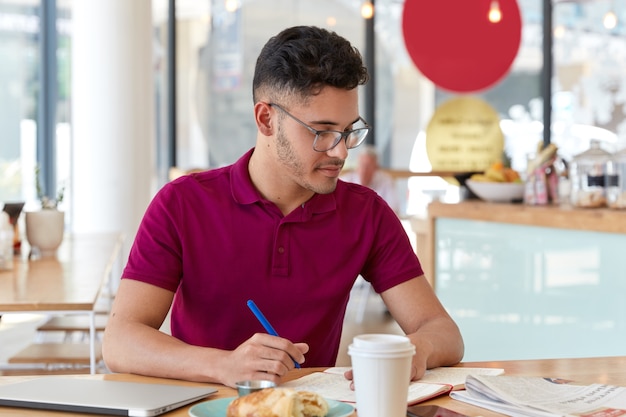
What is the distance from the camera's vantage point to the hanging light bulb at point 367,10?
27.3 ft

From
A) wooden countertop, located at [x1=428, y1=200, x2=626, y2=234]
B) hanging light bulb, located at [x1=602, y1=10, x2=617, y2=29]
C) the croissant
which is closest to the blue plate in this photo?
the croissant

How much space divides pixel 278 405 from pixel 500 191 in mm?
3260

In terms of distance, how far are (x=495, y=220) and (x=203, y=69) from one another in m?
4.69

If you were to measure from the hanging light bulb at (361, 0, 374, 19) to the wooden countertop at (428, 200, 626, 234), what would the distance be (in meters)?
4.13

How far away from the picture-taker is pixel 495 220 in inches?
162

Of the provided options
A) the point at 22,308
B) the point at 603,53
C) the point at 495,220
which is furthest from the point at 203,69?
the point at 22,308

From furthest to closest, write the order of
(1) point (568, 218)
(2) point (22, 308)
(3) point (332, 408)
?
(1) point (568, 218) → (2) point (22, 308) → (3) point (332, 408)

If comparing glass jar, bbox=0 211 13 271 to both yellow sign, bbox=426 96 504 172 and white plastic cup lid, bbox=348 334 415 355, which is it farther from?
yellow sign, bbox=426 96 504 172

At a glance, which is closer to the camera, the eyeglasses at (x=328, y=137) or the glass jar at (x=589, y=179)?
the eyeglasses at (x=328, y=137)

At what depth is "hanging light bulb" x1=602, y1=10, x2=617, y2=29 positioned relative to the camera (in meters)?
8.05

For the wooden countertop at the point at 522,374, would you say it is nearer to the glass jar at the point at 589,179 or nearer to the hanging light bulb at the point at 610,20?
the glass jar at the point at 589,179

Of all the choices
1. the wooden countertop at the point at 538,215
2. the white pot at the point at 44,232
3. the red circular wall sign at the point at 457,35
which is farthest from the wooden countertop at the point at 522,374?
the red circular wall sign at the point at 457,35

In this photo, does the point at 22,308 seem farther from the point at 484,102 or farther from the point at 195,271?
the point at 484,102

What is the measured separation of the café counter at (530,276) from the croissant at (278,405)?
238cm
